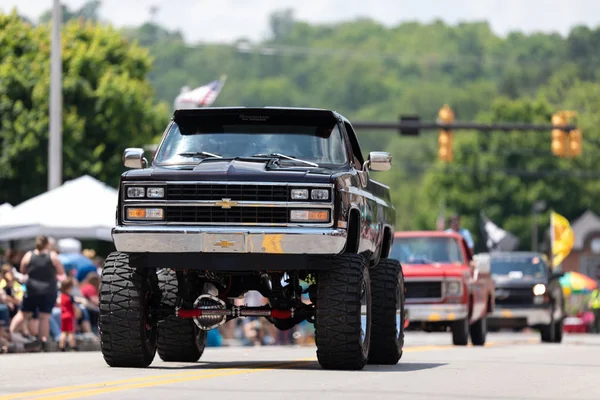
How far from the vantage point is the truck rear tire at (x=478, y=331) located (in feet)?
90.9

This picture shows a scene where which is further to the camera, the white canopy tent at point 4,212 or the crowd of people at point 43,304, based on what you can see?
the white canopy tent at point 4,212

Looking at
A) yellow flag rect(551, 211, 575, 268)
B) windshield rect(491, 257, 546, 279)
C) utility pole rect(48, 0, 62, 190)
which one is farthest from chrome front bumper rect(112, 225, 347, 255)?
yellow flag rect(551, 211, 575, 268)

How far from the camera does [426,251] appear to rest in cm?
2706

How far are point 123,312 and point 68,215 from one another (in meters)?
13.1

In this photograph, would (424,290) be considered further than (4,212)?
No

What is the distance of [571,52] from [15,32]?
134961 millimetres

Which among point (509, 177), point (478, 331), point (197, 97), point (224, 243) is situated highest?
point (197, 97)

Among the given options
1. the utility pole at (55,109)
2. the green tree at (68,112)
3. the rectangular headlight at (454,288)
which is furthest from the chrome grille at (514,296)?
the green tree at (68,112)

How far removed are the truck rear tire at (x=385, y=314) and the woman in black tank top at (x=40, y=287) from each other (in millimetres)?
7901

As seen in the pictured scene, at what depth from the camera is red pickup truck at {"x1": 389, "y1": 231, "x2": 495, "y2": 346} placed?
25.9 metres

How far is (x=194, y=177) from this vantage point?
597 inches

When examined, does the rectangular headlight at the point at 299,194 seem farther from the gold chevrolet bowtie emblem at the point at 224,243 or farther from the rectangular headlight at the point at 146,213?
the rectangular headlight at the point at 146,213

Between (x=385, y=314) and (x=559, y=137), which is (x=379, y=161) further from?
(x=559, y=137)

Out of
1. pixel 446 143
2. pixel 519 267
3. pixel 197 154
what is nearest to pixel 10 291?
pixel 197 154
